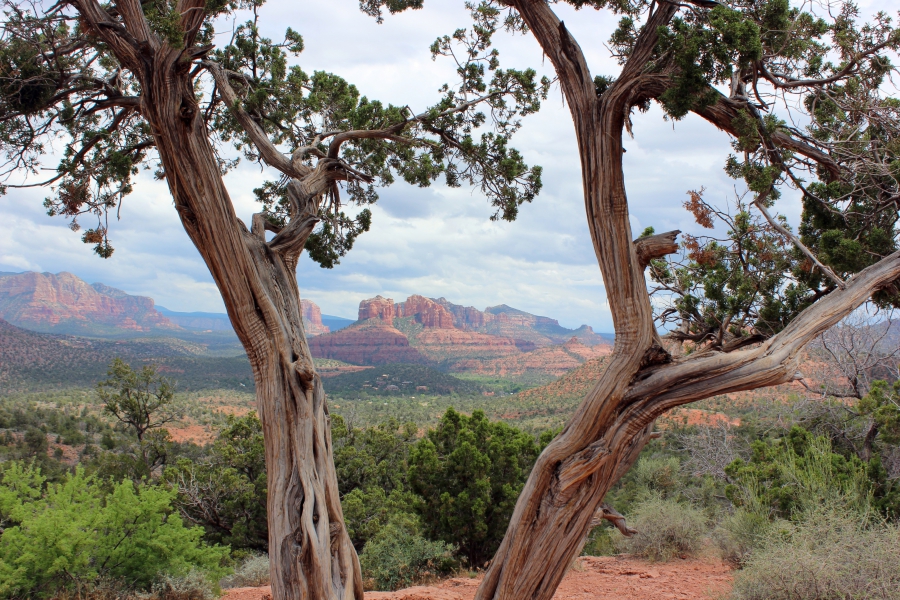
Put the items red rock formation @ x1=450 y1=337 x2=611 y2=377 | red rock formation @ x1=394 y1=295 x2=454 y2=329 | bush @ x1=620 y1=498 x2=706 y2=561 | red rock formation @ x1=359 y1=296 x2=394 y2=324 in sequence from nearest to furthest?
bush @ x1=620 y1=498 x2=706 y2=561 < red rock formation @ x1=450 y1=337 x2=611 y2=377 < red rock formation @ x1=359 y1=296 x2=394 y2=324 < red rock formation @ x1=394 y1=295 x2=454 y2=329

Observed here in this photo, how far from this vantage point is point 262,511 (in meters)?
13.5

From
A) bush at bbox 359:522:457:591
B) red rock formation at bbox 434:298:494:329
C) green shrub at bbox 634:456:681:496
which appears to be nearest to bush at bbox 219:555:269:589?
bush at bbox 359:522:457:591

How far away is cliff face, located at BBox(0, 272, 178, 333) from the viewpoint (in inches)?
6181

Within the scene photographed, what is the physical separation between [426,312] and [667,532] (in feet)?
396

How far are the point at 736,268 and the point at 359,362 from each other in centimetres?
10498

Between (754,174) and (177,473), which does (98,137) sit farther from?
(177,473)

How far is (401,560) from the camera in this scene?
9.64 m

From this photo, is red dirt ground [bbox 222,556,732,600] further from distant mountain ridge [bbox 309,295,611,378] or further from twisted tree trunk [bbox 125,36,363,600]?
distant mountain ridge [bbox 309,295,611,378]

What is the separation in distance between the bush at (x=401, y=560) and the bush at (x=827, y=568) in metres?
5.20

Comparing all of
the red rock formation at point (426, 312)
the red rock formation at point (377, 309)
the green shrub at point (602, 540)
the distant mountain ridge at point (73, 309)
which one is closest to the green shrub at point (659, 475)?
the green shrub at point (602, 540)

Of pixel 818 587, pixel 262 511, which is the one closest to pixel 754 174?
pixel 818 587

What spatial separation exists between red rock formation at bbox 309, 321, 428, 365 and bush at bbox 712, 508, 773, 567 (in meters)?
98.1

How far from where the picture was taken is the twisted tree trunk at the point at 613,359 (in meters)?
3.82

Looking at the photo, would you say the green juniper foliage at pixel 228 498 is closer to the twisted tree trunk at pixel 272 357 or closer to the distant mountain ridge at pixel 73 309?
the twisted tree trunk at pixel 272 357
